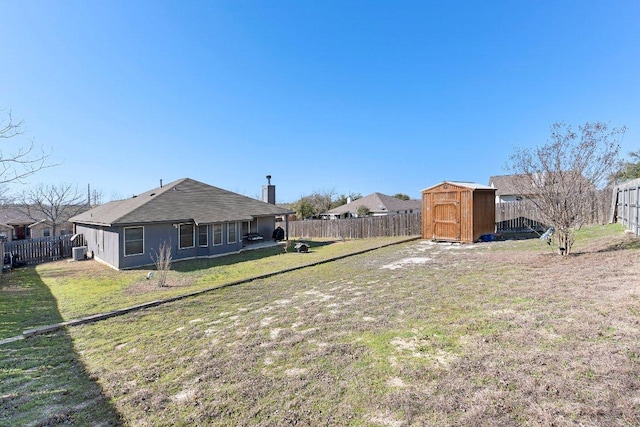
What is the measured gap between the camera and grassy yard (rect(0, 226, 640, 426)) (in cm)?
276

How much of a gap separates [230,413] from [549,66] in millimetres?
18457

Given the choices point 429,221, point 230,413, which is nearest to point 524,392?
point 230,413

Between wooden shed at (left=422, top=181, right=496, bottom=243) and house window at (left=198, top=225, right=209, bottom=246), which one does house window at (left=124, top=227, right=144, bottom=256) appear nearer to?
house window at (left=198, top=225, right=209, bottom=246)

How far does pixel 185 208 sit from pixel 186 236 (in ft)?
5.20

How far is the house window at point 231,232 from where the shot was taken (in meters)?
16.4

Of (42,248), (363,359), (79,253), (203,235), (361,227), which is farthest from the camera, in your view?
(361,227)

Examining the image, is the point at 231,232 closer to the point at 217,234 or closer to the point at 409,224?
the point at 217,234

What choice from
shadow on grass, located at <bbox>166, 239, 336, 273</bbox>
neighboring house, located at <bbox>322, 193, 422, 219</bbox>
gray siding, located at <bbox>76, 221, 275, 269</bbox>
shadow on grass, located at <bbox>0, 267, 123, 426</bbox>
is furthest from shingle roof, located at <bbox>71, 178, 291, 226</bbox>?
neighboring house, located at <bbox>322, 193, 422, 219</bbox>

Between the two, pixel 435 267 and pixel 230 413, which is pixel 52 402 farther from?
pixel 435 267

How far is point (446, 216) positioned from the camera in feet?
50.9

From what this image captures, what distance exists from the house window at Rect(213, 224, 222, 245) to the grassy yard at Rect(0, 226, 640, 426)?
28.0ft

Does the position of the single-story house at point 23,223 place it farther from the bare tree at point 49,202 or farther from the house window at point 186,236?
the house window at point 186,236

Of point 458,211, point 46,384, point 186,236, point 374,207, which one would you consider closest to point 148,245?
point 186,236

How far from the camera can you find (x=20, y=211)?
1313 inches
